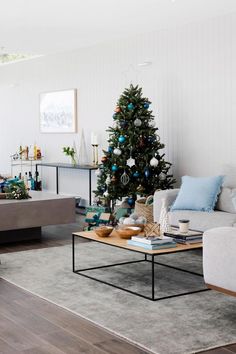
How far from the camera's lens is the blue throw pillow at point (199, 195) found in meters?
6.30

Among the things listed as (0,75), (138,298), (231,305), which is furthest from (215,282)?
(0,75)

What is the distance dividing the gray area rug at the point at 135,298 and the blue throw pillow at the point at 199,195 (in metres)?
0.50

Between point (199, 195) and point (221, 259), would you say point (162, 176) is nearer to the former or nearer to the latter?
point (199, 195)

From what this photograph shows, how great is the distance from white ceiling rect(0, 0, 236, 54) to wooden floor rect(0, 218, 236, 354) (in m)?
3.26

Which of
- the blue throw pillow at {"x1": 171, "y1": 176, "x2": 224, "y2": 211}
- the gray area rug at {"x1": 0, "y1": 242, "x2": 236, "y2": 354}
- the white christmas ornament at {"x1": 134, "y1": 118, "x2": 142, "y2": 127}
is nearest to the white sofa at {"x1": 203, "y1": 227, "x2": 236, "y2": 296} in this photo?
the gray area rug at {"x1": 0, "y1": 242, "x2": 236, "y2": 354}

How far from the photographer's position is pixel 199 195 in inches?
251

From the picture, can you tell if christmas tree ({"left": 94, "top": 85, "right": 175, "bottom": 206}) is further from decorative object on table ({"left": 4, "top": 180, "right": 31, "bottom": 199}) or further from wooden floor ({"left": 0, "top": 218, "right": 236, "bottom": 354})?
wooden floor ({"left": 0, "top": 218, "right": 236, "bottom": 354})

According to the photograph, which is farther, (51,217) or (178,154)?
(178,154)

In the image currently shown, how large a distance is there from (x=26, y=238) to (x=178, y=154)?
2.27m

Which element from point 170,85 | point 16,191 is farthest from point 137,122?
point 16,191

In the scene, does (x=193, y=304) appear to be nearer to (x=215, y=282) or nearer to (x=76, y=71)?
(x=215, y=282)

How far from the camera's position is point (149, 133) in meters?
7.52

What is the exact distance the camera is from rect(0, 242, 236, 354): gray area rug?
3686 millimetres

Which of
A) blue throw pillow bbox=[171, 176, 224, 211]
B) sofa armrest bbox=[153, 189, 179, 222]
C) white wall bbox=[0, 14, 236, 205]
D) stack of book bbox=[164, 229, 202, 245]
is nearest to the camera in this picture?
stack of book bbox=[164, 229, 202, 245]
